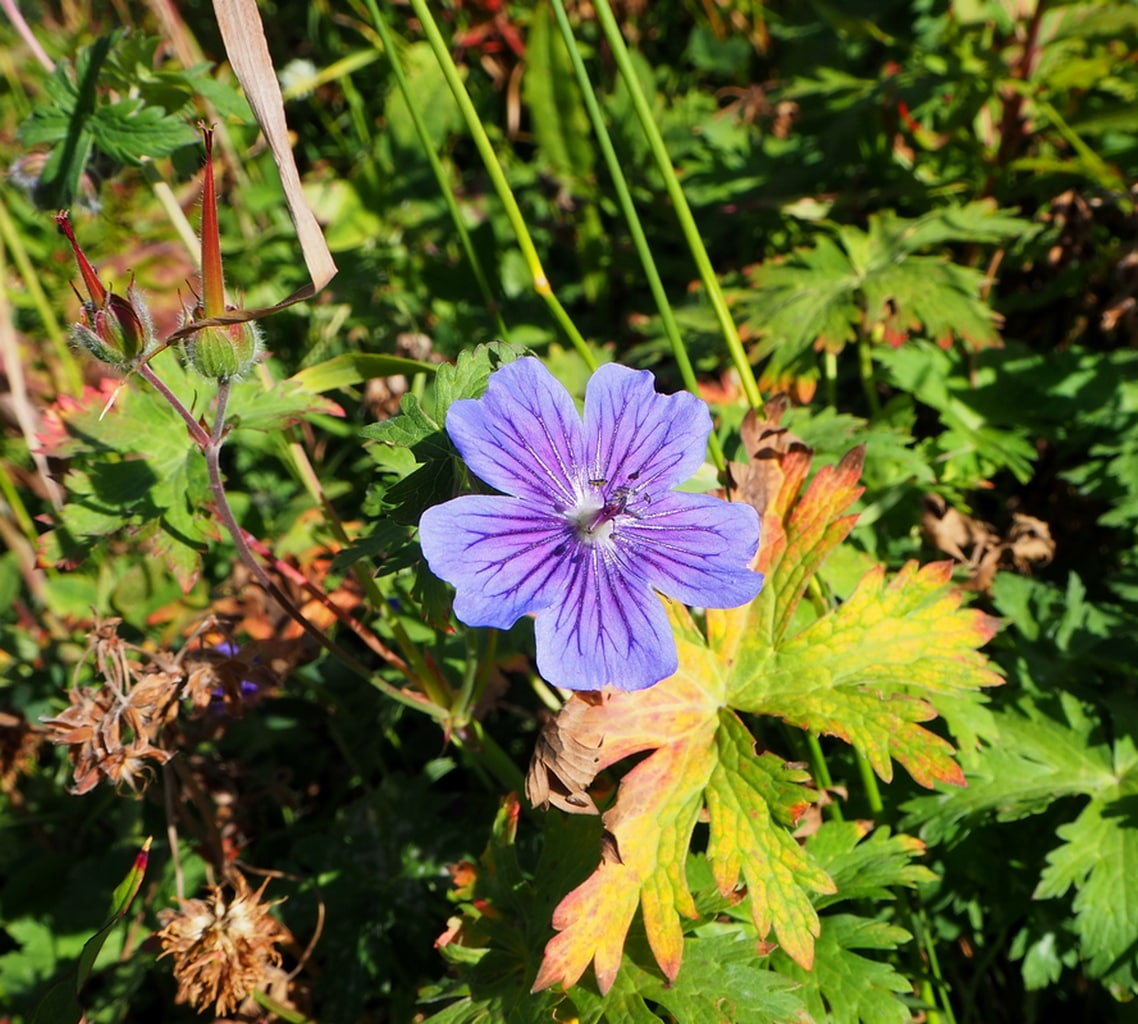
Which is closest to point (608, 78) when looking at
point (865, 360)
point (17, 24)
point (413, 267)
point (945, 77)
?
point (413, 267)

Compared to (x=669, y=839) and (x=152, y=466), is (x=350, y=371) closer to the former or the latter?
(x=152, y=466)

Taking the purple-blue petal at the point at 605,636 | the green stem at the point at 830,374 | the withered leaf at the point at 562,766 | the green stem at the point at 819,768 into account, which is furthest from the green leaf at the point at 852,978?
the green stem at the point at 830,374

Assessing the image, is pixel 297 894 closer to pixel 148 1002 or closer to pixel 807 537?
pixel 148 1002

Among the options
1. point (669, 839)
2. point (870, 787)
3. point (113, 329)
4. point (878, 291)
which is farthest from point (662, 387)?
point (113, 329)

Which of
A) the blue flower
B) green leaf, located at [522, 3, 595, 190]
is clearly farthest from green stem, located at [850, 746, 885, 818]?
green leaf, located at [522, 3, 595, 190]

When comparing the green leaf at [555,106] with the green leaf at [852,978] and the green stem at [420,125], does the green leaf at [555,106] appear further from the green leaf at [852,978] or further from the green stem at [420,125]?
the green leaf at [852,978]

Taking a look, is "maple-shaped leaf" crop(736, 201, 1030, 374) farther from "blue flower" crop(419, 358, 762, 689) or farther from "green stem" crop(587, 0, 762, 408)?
"blue flower" crop(419, 358, 762, 689)
